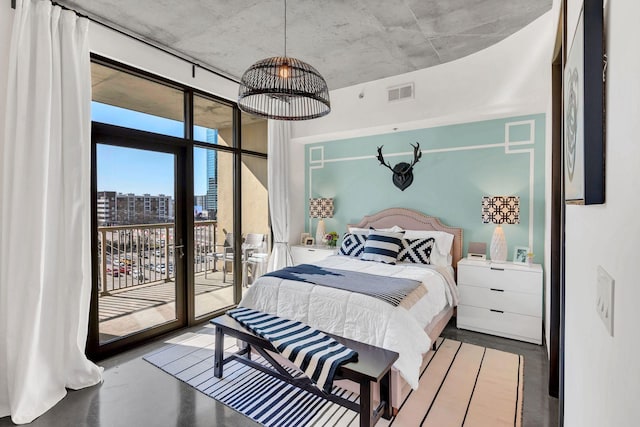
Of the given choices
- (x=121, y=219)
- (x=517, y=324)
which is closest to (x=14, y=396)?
(x=121, y=219)

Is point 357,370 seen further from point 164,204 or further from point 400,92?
point 400,92

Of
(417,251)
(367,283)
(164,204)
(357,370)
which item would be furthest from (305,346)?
(164,204)

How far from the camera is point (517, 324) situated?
10.9 feet

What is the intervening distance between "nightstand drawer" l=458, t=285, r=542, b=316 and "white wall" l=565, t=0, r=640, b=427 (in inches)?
97.8

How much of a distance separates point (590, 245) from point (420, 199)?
3317 millimetres

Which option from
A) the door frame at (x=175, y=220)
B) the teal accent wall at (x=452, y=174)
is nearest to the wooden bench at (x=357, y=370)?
the door frame at (x=175, y=220)

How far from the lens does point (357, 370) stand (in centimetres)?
189

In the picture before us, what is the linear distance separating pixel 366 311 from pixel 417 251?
1.58 m

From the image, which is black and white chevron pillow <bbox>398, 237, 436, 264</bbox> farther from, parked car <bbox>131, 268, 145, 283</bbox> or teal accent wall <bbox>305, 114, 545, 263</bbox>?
parked car <bbox>131, 268, 145, 283</bbox>

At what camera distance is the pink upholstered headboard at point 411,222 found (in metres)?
3.99

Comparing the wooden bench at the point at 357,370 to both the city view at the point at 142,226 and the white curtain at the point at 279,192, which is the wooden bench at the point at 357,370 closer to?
the city view at the point at 142,226

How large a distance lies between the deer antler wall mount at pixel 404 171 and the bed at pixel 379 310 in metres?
1.21

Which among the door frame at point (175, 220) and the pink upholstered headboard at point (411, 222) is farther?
the pink upholstered headboard at point (411, 222)

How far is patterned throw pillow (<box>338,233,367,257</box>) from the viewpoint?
4.04m
